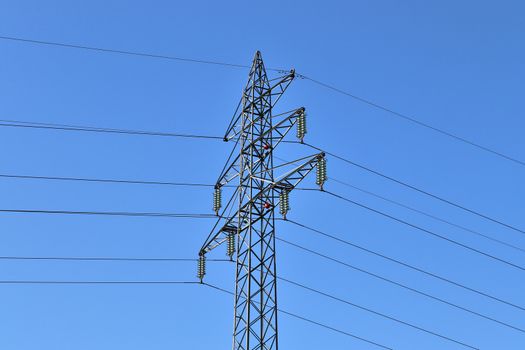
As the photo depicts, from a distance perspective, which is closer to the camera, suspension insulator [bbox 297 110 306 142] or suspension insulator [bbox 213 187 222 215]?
suspension insulator [bbox 297 110 306 142]

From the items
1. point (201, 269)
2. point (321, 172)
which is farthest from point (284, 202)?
point (201, 269)

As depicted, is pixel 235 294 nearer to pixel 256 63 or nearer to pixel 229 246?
pixel 229 246

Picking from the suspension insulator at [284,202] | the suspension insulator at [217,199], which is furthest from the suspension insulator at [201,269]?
the suspension insulator at [284,202]

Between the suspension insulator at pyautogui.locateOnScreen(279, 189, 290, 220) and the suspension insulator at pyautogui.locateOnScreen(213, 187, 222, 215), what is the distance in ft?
16.5

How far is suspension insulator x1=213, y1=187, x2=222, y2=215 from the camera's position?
145ft

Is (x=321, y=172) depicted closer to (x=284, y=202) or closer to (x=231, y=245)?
(x=284, y=202)

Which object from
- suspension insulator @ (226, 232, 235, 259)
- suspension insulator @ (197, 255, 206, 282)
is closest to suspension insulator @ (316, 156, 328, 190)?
suspension insulator @ (226, 232, 235, 259)

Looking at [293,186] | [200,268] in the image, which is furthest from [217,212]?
[293,186]

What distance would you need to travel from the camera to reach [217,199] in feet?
145

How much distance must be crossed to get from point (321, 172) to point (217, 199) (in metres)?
7.04

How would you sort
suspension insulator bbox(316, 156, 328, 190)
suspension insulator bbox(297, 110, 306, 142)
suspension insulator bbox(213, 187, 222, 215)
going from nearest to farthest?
suspension insulator bbox(316, 156, 328, 190)
suspension insulator bbox(297, 110, 306, 142)
suspension insulator bbox(213, 187, 222, 215)

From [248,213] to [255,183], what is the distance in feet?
4.83

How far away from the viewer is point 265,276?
39.3 meters

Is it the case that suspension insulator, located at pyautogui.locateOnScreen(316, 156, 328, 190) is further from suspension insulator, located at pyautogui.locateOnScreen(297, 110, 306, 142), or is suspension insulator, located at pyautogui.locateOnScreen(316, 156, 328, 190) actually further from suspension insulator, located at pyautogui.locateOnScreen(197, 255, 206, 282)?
suspension insulator, located at pyautogui.locateOnScreen(197, 255, 206, 282)
